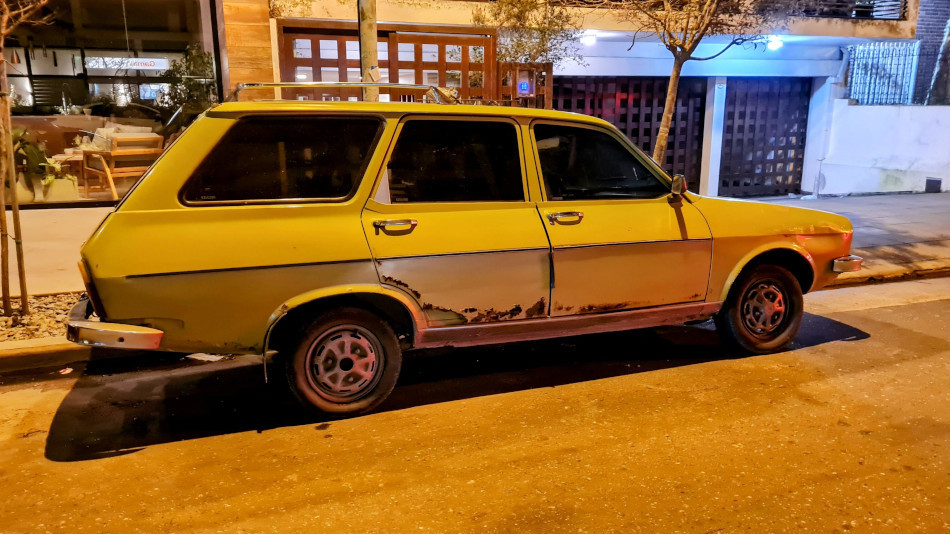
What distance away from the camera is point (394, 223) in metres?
4.13

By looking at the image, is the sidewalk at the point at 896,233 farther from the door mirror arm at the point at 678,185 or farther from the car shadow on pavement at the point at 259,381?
the door mirror arm at the point at 678,185

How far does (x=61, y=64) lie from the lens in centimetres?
973

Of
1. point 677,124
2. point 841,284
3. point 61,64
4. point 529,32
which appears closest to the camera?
point 841,284

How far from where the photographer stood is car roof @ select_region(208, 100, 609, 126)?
12.9 ft

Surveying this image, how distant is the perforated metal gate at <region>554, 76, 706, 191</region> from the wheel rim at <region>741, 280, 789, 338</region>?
8.23m

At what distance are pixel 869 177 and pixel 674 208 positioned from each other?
12580 mm

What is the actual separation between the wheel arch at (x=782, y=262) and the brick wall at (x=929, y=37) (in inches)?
504

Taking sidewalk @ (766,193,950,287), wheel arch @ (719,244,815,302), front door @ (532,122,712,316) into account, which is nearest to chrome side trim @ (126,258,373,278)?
front door @ (532,122,712,316)

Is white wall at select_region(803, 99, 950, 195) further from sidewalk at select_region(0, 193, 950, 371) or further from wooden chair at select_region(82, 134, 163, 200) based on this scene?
wooden chair at select_region(82, 134, 163, 200)

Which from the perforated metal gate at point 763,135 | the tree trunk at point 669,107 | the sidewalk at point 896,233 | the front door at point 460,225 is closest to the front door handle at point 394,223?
the front door at point 460,225

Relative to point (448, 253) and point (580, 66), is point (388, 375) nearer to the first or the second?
point (448, 253)

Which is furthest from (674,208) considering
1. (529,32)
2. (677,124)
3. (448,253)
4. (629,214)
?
(677,124)

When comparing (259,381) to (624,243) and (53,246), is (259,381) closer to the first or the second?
(624,243)

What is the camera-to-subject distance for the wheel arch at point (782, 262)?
504cm
